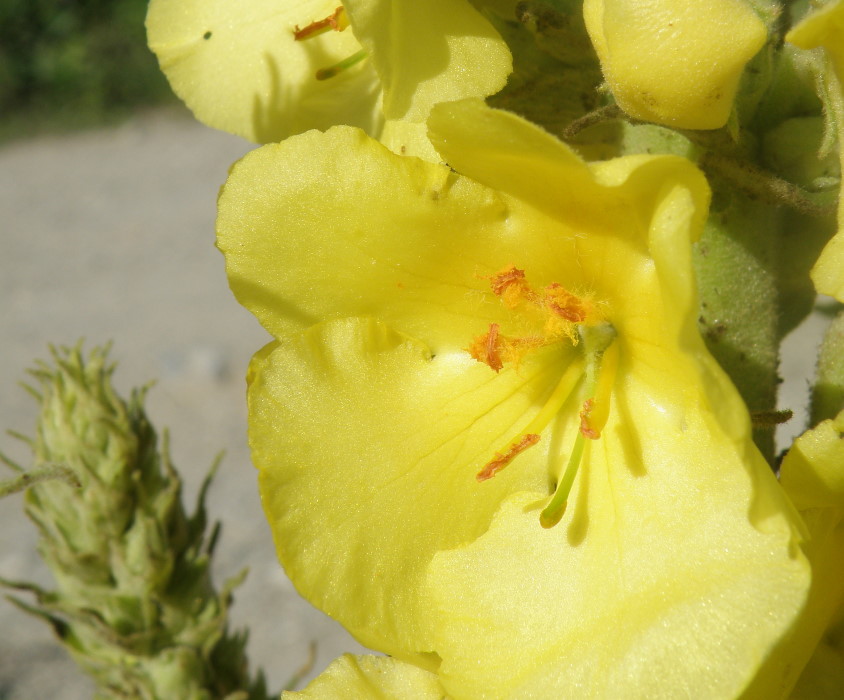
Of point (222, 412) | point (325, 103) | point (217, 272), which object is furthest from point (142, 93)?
point (325, 103)

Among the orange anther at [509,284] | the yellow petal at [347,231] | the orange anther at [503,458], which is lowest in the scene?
the orange anther at [503,458]

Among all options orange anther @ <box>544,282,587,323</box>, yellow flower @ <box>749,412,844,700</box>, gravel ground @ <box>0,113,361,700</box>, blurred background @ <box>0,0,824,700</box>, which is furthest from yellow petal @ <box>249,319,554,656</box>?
gravel ground @ <box>0,113,361,700</box>

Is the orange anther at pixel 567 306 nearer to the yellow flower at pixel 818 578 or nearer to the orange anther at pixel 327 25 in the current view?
the yellow flower at pixel 818 578

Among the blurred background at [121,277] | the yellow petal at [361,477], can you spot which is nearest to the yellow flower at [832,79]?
the yellow petal at [361,477]

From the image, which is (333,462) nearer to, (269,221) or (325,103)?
(269,221)

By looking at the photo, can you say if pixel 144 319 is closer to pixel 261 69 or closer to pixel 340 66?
pixel 261 69

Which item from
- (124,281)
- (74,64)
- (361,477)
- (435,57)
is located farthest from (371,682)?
(74,64)
